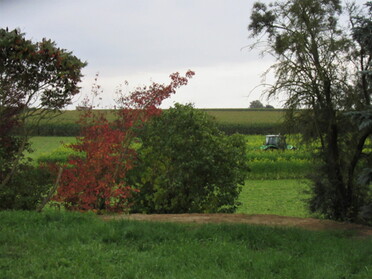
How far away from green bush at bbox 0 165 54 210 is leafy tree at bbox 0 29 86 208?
0.17m

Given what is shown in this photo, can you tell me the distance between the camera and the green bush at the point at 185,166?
39.2 ft

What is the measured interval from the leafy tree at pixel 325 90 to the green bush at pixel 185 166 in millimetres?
1991

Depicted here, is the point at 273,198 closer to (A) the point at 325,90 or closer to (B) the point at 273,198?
(B) the point at 273,198

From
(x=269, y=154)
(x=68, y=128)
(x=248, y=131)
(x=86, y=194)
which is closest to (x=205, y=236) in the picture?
(x=86, y=194)

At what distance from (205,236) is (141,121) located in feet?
15.3

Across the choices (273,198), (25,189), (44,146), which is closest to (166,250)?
(25,189)

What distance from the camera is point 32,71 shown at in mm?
10625

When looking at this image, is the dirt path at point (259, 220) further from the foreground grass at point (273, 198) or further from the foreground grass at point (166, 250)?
the foreground grass at point (273, 198)

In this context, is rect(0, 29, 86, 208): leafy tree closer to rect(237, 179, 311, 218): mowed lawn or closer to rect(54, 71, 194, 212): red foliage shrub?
rect(54, 71, 194, 212): red foliage shrub

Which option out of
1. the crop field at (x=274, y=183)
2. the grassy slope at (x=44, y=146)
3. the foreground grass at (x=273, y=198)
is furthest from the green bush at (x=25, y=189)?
the grassy slope at (x=44, y=146)

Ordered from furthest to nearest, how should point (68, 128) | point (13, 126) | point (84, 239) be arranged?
point (68, 128), point (13, 126), point (84, 239)

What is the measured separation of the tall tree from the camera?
10297 millimetres

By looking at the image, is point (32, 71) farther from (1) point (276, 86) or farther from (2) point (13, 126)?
(1) point (276, 86)

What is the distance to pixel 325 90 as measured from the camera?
423 inches
